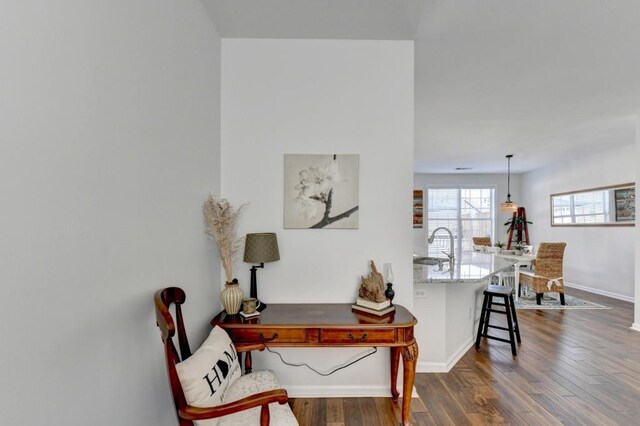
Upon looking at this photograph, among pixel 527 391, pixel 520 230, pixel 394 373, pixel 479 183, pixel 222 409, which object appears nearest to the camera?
pixel 222 409

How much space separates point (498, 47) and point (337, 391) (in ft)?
9.58

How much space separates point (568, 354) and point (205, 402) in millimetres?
3556

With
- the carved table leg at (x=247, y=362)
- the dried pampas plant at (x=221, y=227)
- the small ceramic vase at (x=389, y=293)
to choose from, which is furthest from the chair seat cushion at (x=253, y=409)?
the small ceramic vase at (x=389, y=293)

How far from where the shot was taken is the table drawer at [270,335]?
1.85 m

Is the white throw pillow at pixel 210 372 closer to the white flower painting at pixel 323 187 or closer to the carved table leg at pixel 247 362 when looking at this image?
the carved table leg at pixel 247 362

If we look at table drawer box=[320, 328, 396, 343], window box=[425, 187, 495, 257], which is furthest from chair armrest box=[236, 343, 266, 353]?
window box=[425, 187, 495, 257]

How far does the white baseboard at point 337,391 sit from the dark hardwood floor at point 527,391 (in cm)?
4

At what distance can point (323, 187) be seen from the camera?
91.1 inches

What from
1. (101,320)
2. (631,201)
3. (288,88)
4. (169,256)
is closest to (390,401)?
(169,256)

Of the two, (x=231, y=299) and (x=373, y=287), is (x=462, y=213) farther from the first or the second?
(x=231, y=299)

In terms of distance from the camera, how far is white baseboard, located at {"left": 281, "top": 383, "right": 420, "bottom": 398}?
2.30m

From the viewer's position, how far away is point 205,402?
1272 millimetres

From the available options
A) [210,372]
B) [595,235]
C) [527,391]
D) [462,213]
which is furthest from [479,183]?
[210,372]

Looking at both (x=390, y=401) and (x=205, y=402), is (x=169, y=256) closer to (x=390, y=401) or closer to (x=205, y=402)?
(x=205, y=402)
